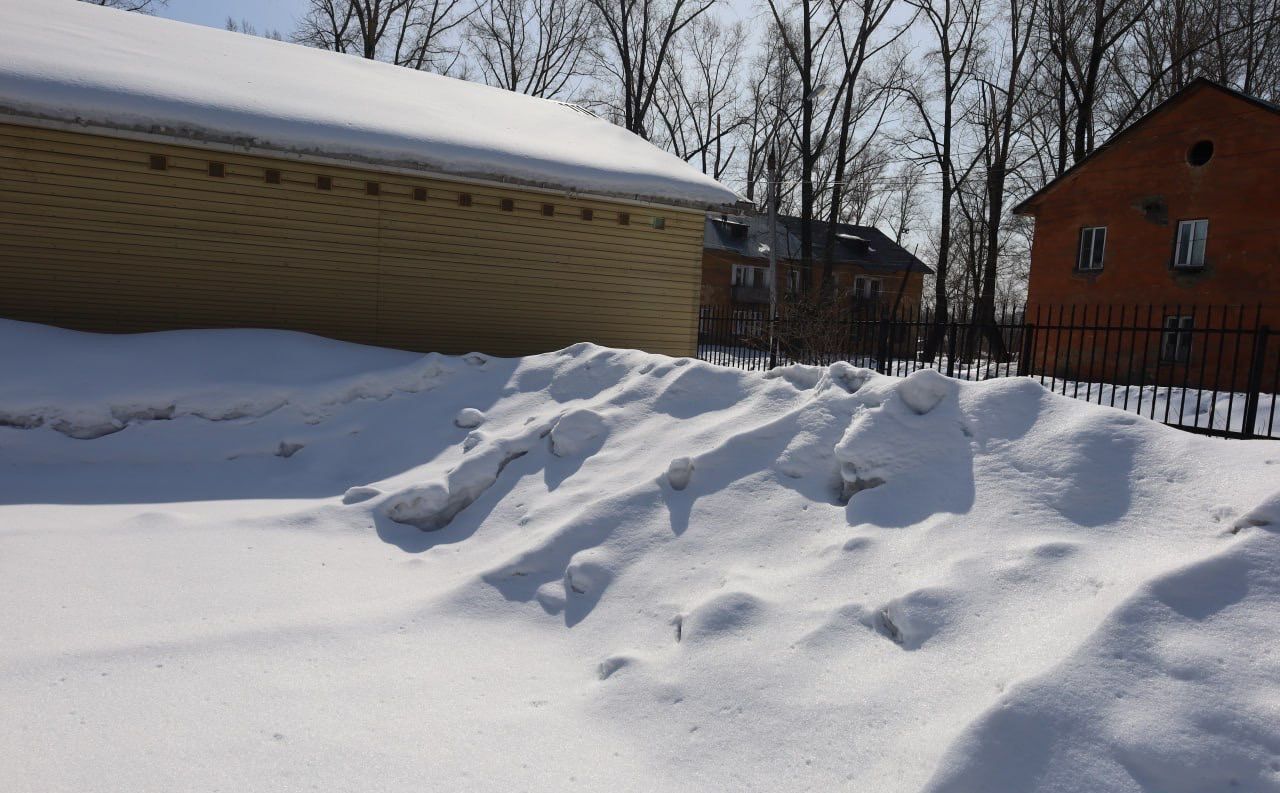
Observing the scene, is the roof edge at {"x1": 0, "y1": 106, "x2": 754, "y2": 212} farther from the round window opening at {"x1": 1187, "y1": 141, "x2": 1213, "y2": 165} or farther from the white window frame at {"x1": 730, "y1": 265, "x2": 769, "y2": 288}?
the white window frame at {"x1": 730, "y1": 265, "x2": 769, "y2": 288}

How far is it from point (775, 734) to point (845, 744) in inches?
9.1

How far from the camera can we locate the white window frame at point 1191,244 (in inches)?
576

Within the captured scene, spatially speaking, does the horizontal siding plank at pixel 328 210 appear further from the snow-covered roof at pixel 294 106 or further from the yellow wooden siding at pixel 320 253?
the snow-covered roof at pixel 294 106

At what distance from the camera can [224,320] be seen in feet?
26.7

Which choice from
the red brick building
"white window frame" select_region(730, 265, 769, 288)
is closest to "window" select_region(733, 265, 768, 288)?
"white window frame" select_region(730, 265, 769, 288)

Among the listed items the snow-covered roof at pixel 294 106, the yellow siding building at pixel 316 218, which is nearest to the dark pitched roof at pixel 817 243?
the snow-covered roof at pixel 294 106

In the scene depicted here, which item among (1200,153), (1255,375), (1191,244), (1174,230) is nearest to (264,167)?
(1255,375)

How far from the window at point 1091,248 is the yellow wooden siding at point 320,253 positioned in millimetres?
11166

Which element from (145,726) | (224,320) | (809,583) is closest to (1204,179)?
(809,583)

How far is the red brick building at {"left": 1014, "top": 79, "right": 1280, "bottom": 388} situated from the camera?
13680mm

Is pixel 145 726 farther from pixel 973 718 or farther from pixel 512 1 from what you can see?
pixel 512 1

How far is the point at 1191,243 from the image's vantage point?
1491 centimetres

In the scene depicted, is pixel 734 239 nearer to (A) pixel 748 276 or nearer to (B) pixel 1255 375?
(A) pixel 748 276

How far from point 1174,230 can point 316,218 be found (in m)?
16.5
